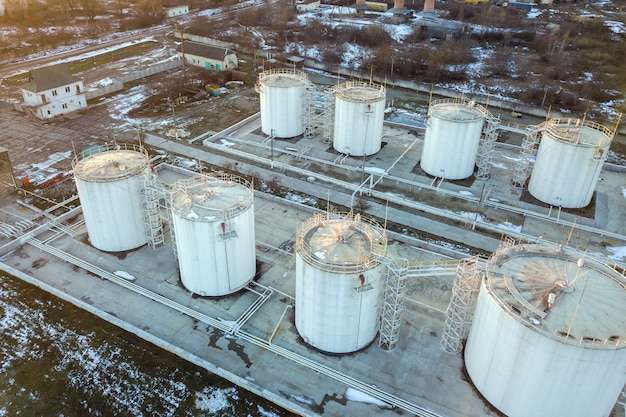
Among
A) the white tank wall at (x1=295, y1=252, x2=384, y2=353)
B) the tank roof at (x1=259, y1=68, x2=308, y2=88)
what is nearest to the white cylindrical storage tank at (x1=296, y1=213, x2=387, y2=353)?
the white tank wall at (x1=295, y1=252, x2=384, y2=353)

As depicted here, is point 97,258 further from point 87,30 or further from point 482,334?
point 87,30

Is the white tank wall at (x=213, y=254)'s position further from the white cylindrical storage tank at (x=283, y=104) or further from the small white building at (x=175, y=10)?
the small white building at (x=175, y=10)

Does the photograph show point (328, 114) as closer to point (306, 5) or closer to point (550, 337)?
point (550, 337)

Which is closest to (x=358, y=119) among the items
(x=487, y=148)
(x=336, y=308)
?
(x=487, y=148)

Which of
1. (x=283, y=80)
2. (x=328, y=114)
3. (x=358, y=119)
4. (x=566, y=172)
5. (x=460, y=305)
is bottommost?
(x=460, y=305)

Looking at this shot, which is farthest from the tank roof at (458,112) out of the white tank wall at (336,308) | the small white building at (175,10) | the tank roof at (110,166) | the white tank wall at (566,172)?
the small white building at (175,10)

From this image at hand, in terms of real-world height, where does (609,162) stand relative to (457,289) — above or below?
below

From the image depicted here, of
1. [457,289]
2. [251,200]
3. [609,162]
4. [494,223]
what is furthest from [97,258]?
[609,162]

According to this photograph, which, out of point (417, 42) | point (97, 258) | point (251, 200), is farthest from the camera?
point (417, 42)
